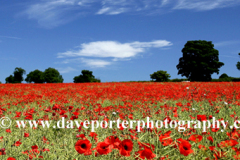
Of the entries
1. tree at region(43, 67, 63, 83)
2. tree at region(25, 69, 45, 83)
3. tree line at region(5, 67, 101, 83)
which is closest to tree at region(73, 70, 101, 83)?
tree line at region(5, 67, 101, 83)

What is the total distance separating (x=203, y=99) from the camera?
920 centimetres

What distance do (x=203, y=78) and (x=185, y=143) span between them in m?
48.4

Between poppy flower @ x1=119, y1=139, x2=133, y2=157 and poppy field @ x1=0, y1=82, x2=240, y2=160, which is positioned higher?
poppy flower @ x1=119, y1=139, x2=133, y2=157

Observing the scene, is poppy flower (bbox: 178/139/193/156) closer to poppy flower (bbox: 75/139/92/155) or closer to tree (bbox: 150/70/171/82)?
poppy flower (bbox: 75/139/92/155)

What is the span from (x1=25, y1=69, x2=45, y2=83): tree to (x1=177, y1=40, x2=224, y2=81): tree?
55.6m

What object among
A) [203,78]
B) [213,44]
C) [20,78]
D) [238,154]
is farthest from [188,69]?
[20,78]

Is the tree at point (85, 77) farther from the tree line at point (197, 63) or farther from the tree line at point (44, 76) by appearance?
the tree line at point (197, 63)

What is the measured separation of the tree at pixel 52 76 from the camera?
81375mm

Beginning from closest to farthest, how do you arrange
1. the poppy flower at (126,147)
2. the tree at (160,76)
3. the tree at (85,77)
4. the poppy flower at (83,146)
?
the poppy flower at (126,147)
the poppy flower at (83,146)
the tree at (160,76)
the tree at (85,77)

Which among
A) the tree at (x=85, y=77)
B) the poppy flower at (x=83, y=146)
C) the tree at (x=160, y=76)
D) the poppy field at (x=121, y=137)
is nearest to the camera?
the poppy flower at (x=83, y=146)

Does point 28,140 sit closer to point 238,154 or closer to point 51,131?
point 51,131

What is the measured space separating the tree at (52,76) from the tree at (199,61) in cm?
5109

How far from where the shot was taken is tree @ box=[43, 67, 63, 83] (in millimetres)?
81375

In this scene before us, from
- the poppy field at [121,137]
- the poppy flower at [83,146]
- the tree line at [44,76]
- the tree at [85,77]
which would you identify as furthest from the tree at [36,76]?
the poppy flower at [83,146]
